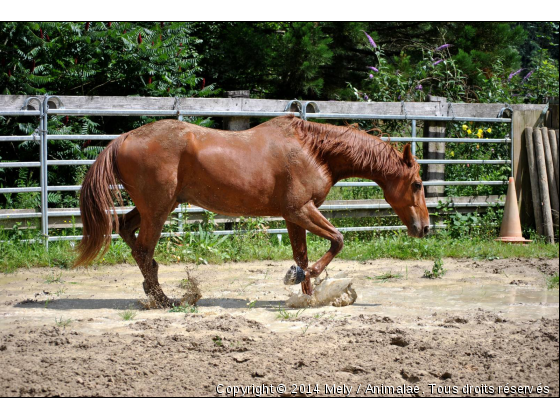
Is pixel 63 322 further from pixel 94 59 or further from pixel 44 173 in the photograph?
pixel 94 59

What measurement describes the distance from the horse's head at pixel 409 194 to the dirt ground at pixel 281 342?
651 mm

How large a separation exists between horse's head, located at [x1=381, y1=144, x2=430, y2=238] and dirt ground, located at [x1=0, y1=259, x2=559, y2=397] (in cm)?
65

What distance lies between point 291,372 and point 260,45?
27.2 feet

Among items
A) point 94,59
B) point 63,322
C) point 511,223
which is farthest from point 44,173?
point 511,223

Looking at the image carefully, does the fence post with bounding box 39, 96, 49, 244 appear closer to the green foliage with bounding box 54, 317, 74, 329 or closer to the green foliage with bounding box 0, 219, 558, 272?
the green foliage with bounding box 0, 219, 558, 272

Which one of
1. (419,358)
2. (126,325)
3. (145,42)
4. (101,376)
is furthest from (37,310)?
(145,42)

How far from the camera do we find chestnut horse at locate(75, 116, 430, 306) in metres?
5.18

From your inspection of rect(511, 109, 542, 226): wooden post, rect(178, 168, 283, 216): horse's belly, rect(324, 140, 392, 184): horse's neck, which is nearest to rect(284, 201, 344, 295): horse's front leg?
rect(178, 168, 283, 216): horse's belly

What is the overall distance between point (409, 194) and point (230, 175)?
173 cm

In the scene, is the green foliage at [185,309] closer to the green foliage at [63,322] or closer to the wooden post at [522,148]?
the green foliage at [63,322]

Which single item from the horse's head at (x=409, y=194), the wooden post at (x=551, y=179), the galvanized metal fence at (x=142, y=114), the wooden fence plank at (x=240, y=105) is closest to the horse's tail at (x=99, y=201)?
the galvanized metal fence at (x=142, y=114)

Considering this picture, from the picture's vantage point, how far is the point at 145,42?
9141 mm

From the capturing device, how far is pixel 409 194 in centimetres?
576

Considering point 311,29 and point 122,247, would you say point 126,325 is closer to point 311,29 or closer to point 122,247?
point 122,247
